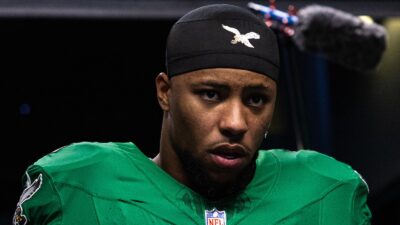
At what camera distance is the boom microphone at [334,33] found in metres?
3.55

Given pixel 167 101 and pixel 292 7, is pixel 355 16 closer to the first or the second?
pixel 292 7

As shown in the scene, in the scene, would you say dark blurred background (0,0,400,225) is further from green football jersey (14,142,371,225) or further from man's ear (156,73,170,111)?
man's ear (156,73,170,111)

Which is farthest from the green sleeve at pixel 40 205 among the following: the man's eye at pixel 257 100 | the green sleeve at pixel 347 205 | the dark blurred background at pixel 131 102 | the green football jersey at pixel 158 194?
the dark blurred background at pixel 131 102

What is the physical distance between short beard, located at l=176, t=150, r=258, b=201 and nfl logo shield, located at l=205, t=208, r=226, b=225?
48 millimetres

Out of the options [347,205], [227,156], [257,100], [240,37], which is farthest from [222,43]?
[347,205]

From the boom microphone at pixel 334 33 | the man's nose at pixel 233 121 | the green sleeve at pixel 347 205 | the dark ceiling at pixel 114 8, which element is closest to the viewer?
the man's nose at pixel 233 121

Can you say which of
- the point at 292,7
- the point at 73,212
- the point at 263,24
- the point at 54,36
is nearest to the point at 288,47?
the point at 292,7

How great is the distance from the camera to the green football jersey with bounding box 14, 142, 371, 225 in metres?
2.12

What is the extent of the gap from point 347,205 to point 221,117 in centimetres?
43

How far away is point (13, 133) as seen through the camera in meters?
4.91

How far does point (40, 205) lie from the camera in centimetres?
212

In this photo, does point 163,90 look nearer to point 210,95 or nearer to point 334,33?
point 210,95

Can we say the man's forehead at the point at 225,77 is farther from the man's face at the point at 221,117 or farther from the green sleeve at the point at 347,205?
the green sleeve at the point at 347,205

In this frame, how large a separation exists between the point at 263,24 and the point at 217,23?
0.44ft
